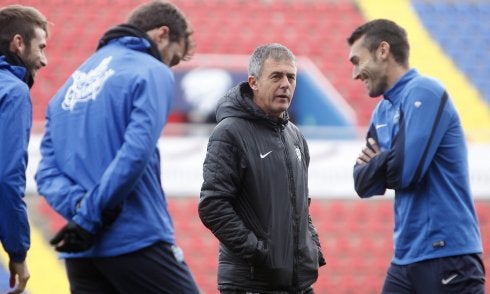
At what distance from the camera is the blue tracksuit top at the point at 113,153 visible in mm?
3375

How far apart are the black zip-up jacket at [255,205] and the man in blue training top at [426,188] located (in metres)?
0.61

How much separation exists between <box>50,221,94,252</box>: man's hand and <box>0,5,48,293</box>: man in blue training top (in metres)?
0.40

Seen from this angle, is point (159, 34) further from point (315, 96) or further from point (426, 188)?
point (315, 96)

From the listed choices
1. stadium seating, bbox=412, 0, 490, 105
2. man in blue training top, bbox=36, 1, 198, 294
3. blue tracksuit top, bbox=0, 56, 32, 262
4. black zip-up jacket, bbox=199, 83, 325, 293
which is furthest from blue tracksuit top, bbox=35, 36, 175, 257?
stadium seating, bbox=412, 0, 490, 105

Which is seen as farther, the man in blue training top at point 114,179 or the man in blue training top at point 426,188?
the man in blue training top at point 426,188

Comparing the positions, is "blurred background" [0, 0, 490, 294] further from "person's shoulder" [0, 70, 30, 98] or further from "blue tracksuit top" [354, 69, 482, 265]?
"blue tracksuit top" [354, 69, 482, 265]

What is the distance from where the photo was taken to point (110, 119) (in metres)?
3.51

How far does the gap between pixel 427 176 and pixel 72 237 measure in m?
1.71

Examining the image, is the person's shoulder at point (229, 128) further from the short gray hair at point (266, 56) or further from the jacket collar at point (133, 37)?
the jacket collar at point (133, 37)

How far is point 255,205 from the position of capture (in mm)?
A: 3684

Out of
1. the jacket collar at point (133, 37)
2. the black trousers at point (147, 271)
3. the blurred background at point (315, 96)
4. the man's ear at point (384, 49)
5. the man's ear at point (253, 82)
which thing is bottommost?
the blurred background at point (315, 96)

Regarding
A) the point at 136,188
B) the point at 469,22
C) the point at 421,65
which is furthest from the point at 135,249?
the point at 469,22

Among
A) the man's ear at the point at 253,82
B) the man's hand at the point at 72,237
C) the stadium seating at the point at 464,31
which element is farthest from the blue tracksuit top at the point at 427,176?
the stadium seating at the point at 464,31

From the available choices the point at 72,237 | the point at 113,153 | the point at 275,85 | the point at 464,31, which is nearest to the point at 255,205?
the point at 275,85
